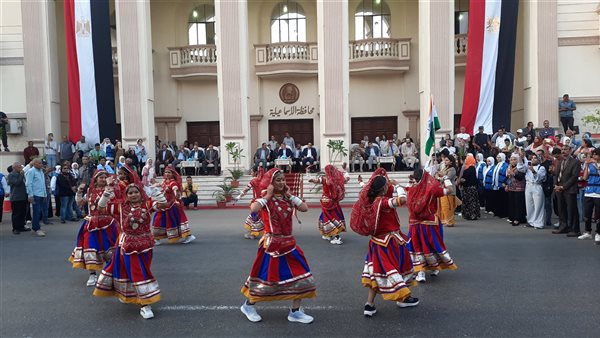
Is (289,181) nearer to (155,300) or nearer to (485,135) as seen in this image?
(485,135)

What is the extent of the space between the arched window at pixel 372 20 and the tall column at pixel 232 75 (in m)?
6.80

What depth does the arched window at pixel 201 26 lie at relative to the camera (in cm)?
2523

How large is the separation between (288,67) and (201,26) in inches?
208

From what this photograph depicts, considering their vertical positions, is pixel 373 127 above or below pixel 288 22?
below

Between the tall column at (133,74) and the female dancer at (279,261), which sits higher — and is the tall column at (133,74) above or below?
above

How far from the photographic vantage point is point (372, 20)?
2461cm

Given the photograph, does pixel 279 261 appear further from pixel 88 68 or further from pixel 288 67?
pixel 288 67

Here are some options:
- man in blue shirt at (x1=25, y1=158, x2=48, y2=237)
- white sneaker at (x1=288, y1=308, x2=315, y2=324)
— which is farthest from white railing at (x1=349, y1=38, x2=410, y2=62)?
white sneaker at (x1=288, y1=308, x2=315, y2=324)

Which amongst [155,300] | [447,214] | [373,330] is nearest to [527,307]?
[373,330]

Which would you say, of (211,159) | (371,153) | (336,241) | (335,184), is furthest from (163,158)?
(336,241)

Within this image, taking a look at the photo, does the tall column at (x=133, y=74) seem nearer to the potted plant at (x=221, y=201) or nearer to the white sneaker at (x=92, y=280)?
the potted plant at (x=221, y=201)

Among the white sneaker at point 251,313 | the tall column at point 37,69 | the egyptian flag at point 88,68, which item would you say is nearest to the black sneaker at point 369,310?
the white sneaker at point 251,313

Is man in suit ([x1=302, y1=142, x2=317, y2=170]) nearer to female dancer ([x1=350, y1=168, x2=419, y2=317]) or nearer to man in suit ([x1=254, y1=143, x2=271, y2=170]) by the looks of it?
man in suit ([x1=254, y1=143, x2=271, y2=170])

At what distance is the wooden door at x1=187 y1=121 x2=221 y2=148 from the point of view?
25625 mm
